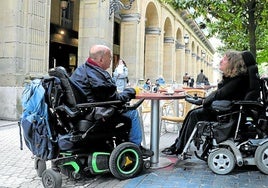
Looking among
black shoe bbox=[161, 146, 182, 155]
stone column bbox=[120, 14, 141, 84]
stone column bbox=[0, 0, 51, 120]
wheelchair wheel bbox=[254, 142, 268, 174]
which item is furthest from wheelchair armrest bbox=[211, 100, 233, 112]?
stone column bbox=[120, 14, 141, 84]

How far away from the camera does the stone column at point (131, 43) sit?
65.3 feet

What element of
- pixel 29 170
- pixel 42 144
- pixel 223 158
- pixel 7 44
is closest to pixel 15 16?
pixel 7 44

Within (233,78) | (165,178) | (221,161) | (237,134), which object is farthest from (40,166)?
(233,78)

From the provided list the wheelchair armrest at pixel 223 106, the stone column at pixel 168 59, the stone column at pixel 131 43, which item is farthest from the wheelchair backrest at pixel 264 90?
the stone column at pixel 168 59

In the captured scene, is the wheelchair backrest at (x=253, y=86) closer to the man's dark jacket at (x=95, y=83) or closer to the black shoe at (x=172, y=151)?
the black shoe at (x=172, y=151)

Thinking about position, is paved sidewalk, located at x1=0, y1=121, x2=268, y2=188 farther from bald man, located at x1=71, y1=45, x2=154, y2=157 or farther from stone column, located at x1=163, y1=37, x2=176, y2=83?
stone column, located at x1=163, y1=37, x2=176, y2=83

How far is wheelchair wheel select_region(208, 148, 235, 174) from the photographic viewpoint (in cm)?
473

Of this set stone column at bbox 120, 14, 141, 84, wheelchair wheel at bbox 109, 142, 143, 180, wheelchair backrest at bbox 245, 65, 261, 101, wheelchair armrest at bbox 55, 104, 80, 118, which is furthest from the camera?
stone column at bbox 120, 14, 141, 84

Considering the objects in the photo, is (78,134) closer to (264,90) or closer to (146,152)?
(146,152)

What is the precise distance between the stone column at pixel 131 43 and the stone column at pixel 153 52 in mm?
5165

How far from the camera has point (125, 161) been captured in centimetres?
459

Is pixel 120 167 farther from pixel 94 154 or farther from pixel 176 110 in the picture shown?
pixel 176 110

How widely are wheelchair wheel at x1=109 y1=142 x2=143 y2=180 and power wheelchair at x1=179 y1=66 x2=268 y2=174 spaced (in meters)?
0.74

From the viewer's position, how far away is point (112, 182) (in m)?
4.51
